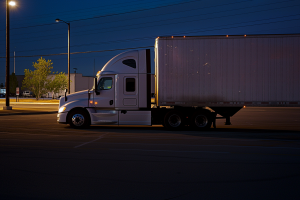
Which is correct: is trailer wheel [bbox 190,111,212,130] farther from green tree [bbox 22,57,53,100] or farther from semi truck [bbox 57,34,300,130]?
green tree [bbox 22,57,53,100]

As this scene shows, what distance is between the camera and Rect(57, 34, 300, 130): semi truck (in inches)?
488

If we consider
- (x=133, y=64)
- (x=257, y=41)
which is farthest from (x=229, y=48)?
(x=133, y=64)

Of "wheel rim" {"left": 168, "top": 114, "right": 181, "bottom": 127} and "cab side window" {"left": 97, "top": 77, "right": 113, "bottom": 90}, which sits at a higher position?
"cab side window" {"left": 97, "top": 77, "right": 113, "bottom": 90}

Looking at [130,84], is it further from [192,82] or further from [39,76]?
[39,76]

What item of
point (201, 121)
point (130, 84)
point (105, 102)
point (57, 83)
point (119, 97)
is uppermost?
point (57, 83)

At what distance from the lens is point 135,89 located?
13102mm

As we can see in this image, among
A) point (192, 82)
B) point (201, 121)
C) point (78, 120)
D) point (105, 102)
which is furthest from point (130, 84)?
point (201, 121)

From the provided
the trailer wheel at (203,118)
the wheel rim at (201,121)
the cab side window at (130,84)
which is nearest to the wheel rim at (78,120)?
the cab side window at (130,84)

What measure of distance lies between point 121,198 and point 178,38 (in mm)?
9522

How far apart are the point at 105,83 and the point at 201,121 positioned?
4.81m

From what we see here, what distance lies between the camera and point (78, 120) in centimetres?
1338

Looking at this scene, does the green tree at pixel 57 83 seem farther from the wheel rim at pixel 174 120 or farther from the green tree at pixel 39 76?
the wheel rim at pixel 174 120

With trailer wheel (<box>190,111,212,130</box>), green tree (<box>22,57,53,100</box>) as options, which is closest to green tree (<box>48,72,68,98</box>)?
green tree (<box>22,57,53,100</box>)

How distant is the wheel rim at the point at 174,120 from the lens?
13047mm
